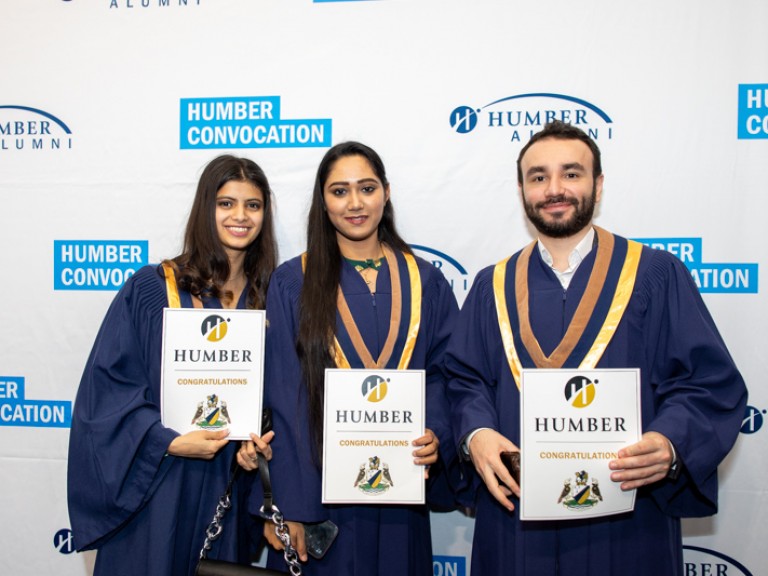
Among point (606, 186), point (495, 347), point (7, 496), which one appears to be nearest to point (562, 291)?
point (495, 347)

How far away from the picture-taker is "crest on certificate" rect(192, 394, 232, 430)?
6.85ft

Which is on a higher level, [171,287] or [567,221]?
[567,221]

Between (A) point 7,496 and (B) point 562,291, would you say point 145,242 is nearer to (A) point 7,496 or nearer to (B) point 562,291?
(A) point 7,496

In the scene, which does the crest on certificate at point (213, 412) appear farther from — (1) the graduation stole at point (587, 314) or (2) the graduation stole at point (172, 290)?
(1) the graduation stole at point (587, 314)

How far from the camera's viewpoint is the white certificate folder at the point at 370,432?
1.99m

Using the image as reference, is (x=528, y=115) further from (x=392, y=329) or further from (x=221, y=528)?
(x=221, y=528)

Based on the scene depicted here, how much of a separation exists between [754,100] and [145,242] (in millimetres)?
3048

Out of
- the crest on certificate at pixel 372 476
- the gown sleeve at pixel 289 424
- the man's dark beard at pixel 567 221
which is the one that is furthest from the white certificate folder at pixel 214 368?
the man's dark beard at pixel 567 221

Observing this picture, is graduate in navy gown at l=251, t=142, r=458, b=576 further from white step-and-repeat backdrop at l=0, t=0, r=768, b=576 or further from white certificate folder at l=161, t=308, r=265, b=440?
white step-and-repeat backdrop at l=0, t=0, r=768, b=576

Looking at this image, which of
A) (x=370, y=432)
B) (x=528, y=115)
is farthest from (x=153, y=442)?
(x=528, y=115)

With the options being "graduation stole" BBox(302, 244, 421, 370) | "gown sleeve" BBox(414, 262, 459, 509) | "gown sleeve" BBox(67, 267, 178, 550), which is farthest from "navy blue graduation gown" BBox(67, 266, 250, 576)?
"gown sleeve" BBox(414, 262, 459, 509)

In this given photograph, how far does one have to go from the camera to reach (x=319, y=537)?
2.19m

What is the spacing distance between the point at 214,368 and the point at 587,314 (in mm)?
1263

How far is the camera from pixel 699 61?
111 inches
